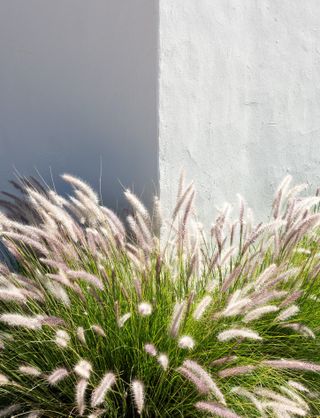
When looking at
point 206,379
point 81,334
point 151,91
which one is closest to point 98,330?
point 81,334

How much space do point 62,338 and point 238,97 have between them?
6.89 feet

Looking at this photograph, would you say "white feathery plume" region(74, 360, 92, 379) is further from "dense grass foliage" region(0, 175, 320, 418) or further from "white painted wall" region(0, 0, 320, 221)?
"white painted wall" region(0, 0, 320, 221)

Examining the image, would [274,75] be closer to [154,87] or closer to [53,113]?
[154,87]

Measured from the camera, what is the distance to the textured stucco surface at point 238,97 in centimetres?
400

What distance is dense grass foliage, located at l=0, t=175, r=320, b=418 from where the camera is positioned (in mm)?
2725

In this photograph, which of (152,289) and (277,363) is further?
(152,289)

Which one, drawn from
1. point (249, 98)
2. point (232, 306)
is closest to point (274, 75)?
point (249, 98)

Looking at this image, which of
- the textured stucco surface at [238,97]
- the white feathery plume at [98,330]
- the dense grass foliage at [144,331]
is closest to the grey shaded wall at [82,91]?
the textured stucco surface at [238,97]

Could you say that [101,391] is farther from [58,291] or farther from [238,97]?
[238,97]

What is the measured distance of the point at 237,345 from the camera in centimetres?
300

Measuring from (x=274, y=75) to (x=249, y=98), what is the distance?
0.78ft

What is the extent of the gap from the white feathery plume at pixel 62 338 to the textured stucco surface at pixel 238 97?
1.45 meters

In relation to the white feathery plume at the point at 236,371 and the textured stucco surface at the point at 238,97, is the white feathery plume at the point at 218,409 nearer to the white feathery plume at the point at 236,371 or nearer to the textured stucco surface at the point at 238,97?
the white feathery plume at the point at 236,371

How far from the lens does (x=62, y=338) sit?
2689mm
